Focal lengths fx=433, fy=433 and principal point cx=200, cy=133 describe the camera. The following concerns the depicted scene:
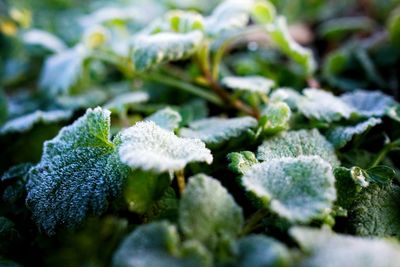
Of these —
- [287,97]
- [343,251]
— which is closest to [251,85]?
[287,97]

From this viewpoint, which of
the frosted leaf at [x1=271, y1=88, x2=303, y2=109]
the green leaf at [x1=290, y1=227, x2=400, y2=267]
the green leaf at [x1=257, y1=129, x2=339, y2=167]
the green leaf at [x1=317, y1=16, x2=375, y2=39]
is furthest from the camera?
the green leaf at [x1=317, y1=16, x2=375, y2=39]

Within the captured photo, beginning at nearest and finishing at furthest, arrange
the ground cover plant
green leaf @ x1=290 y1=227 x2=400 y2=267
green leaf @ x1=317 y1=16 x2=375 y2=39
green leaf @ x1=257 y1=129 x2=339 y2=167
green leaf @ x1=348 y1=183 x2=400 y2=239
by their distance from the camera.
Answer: green leaf @ x1=290 y1=227 x2=400 y2=267
the ground cover plant
green leaf @ x1=348 y1=183 x2=400 y2=239
green leaf @ x1=257 y1=129 x2=339 y2=167
green leaf @ x1=317 y1=16 x2=375 y2=39

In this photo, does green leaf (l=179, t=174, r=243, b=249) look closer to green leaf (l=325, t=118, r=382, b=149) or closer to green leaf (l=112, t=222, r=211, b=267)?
green leaf (l=112, t=222, r=211, b=267)

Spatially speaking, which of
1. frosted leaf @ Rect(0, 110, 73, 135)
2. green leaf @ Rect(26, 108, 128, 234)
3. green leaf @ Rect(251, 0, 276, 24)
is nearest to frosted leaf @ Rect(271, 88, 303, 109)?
green leaf @ Rect(251, 0, 276, 24)

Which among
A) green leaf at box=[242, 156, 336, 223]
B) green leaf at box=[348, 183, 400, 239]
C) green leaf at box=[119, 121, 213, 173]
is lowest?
green leaf at box=[348, 183, 400, 239]

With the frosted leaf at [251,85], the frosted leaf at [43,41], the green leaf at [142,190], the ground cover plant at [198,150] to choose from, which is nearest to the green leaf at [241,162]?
the ground cover plant at [198,150]

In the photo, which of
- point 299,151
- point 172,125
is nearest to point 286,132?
point 299,151

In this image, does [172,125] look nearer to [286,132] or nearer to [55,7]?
[286,132]
